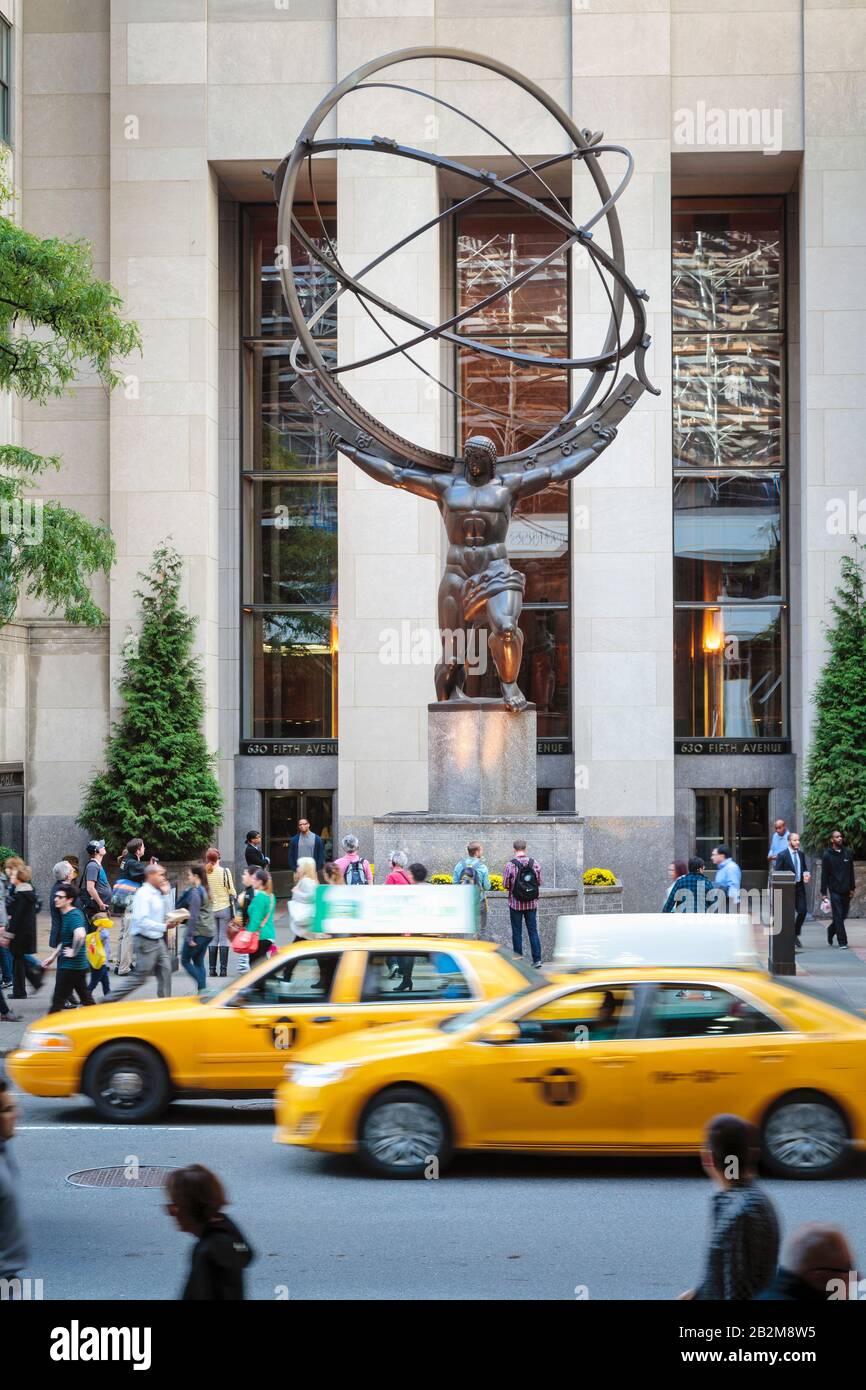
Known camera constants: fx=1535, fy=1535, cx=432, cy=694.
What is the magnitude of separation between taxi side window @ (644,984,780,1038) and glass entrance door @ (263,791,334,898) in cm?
2198

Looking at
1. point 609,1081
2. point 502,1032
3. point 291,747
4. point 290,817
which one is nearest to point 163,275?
point 291,747

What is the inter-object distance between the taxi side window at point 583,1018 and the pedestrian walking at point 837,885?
13.2 metres

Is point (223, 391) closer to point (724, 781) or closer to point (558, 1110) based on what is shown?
point (724, 781)

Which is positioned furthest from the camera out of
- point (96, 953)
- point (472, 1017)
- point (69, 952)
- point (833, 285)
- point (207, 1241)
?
point (833, 285)

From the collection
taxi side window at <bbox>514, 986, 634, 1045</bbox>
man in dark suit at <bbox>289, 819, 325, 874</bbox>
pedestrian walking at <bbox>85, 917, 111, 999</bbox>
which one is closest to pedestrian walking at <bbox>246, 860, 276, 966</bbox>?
pedestrian walking at <bbox>85, 917, 111, 999</bbox>

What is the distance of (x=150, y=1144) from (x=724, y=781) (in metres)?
21.7

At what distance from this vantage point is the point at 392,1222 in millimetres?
8906

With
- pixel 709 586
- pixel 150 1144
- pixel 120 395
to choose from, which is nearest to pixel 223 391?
pixel 120 395

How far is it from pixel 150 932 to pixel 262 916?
2053 millimetres

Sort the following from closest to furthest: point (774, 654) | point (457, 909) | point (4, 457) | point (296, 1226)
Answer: point (296, 1226)
point (457, 909)
point (4, 457)
point (774, 654)

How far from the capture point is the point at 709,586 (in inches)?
1254

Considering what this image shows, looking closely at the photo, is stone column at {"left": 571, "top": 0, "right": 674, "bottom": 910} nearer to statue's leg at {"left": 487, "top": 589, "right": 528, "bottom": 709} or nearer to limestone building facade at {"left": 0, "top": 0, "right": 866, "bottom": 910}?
Result: limestone building facade at {"left": 0, "top": 0, "right": 866, "bottom": 910}

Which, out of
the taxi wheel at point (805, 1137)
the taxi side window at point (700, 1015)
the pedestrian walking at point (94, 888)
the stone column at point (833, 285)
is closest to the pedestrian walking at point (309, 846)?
the pedestrian walking at point (94, 888)

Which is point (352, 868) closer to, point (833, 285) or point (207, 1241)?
point (207, 1241)
